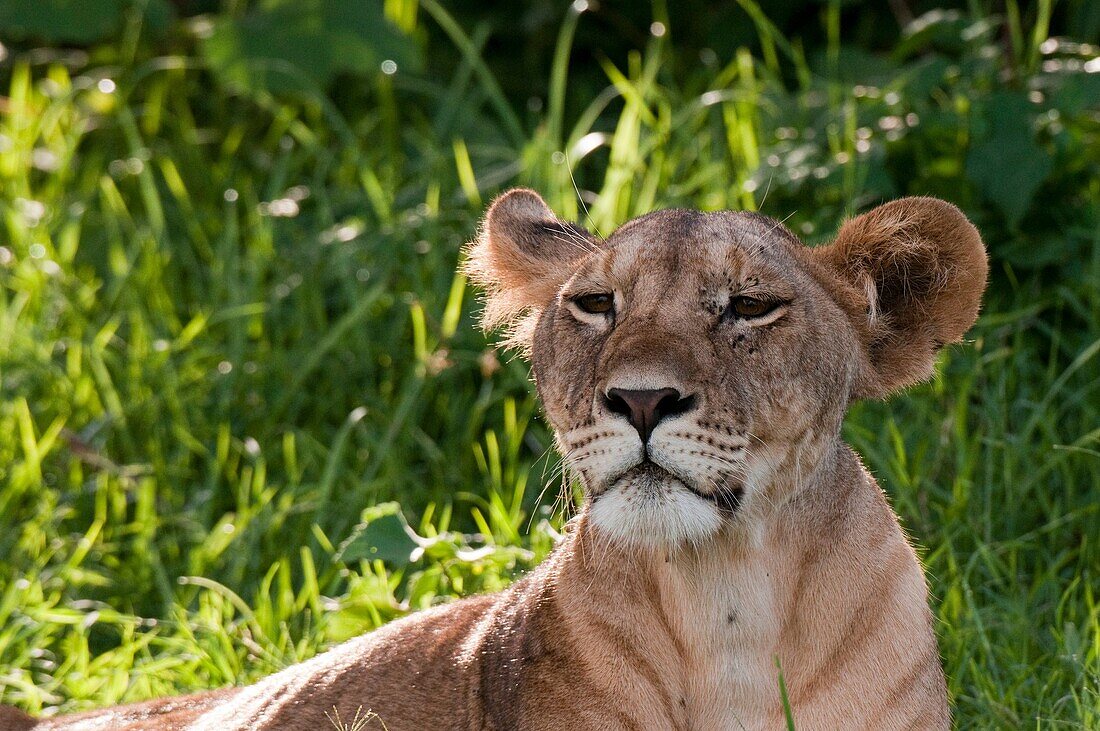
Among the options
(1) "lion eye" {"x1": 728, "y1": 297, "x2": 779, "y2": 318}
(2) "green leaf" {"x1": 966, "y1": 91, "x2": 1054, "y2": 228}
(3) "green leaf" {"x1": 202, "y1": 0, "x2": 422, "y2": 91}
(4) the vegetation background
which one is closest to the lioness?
(1) "lion eye" {"x1": 728, "y1": 297, "x2": 779, "y2": 318}

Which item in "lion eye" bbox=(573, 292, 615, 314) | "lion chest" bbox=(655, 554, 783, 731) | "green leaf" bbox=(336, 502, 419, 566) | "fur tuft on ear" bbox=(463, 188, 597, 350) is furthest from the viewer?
"green leaf" bbox=(336, 502, 419, 566)

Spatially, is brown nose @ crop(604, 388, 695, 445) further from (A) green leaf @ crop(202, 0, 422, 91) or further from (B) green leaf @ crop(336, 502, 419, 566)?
(A) green leaf @ crop(202, 0, 422, 91)

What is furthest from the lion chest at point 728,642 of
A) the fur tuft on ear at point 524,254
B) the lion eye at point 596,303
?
the fur tuft on ear at point 524,254

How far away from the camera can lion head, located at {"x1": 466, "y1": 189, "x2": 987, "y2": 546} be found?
9.35ft

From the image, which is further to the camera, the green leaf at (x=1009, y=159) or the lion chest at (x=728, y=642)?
the green leaf at (x=1009, y=159)

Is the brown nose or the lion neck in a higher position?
the brown nose

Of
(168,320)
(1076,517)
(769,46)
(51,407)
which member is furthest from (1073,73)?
(51,407)

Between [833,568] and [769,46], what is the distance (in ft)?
12.6

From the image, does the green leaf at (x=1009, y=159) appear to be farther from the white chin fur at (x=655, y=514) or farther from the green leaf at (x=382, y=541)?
the white chin fur at (x=655, y=514)

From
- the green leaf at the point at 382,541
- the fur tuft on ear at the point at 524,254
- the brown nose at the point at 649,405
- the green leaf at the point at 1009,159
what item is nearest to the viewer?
the brown nose at the point at 649,405

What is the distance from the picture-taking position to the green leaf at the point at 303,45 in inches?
247

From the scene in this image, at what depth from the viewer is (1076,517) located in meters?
4.64

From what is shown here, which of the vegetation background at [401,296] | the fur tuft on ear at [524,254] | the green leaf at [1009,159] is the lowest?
the vegetation background at [401,296]

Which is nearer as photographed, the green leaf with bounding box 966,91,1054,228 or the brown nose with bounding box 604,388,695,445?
the brown nose with bounding box 604,388,695,445
